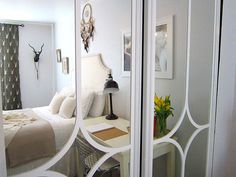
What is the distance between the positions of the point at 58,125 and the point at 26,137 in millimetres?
113

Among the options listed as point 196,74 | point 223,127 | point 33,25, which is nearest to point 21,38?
point 33,25

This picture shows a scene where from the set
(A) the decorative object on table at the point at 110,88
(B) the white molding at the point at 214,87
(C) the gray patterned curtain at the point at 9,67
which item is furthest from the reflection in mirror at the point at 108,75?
(B) the white molding at the point at 214,87

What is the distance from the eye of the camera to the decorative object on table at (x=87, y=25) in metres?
0.73

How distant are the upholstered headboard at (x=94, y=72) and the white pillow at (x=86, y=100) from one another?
0.02 meters

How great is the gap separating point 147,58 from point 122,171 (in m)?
0.56

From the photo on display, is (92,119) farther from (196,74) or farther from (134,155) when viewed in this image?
(196,74)

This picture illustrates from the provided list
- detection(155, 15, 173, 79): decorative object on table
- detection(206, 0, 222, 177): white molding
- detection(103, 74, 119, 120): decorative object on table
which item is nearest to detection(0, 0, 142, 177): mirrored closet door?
detection(103, 74, 119, 120): decorative object on table

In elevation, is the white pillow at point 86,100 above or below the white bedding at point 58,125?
above

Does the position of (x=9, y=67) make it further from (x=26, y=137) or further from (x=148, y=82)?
(x=148, y=82)

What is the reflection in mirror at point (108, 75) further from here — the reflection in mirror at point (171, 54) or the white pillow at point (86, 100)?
the reflection in mirror at point (171, 54)

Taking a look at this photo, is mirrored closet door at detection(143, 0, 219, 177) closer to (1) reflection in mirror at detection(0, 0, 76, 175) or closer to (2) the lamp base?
(2) the lamp base

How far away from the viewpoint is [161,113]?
3.37ft

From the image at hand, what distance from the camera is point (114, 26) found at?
86 cm
